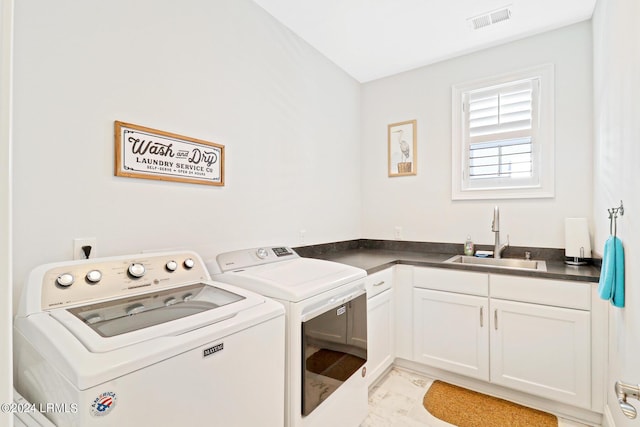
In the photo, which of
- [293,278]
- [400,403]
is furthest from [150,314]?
[400,403]

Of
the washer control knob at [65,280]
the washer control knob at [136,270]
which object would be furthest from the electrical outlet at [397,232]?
the washer control knob at [65,280]

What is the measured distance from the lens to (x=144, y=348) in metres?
0.85

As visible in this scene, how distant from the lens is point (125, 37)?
1.46 metres

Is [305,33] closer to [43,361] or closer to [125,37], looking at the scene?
[125,37]

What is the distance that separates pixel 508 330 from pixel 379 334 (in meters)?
0.84

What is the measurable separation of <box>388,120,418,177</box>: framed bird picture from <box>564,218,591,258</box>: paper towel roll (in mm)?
1281

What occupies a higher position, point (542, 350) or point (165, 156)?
point (165, 156)

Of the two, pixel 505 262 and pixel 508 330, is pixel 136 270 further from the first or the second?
pixel 505 262

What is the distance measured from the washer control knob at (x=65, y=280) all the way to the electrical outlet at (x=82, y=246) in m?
0.20

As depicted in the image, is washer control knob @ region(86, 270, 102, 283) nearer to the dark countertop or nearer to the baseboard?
the dark countertop

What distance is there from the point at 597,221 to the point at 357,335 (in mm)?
1801

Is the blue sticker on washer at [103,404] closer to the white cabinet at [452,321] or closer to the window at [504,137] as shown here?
the white cabinet at [452,321]

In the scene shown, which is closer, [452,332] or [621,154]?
[621,154]

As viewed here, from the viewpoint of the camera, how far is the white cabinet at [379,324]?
213 cm
